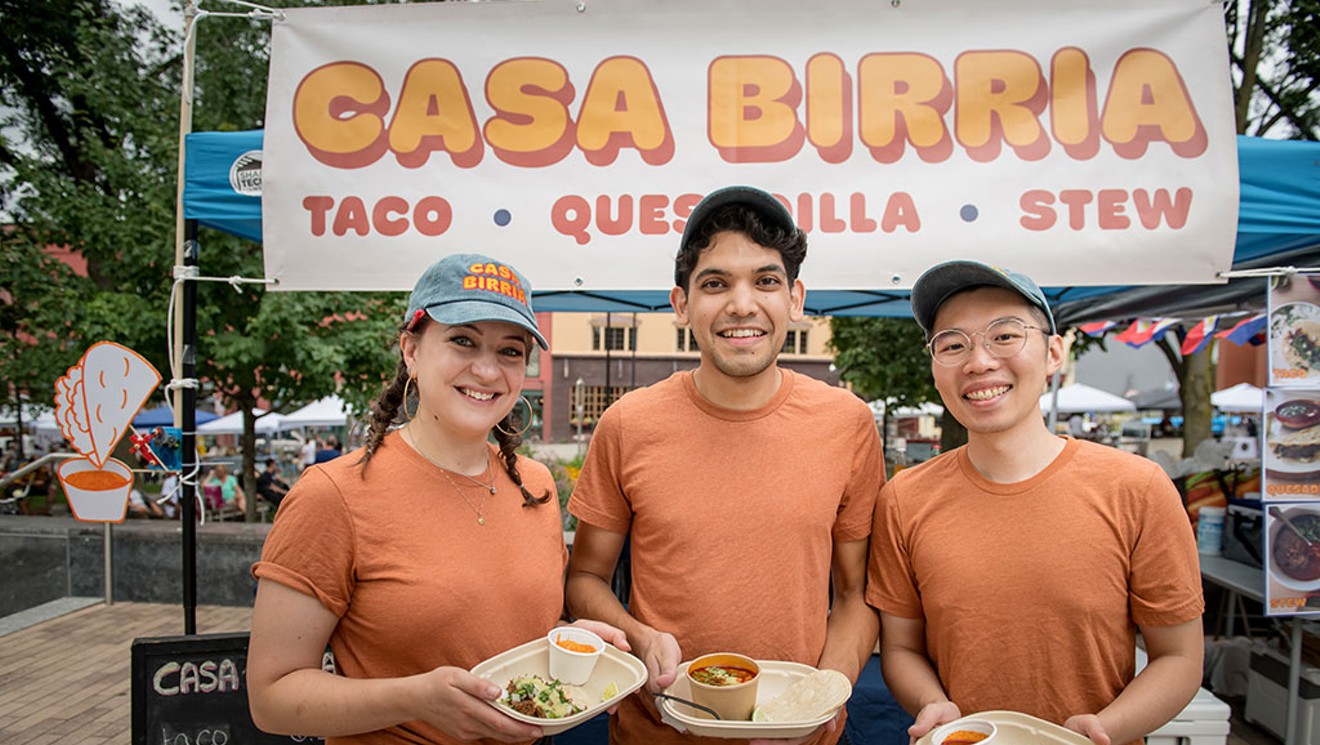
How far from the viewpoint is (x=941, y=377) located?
1934 millimetres

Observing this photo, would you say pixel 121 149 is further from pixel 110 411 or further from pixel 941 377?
pixel 941 377

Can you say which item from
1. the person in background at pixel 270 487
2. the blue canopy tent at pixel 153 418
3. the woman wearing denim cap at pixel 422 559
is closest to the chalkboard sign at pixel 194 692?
the woman wearing denim cap at pixel 422 559

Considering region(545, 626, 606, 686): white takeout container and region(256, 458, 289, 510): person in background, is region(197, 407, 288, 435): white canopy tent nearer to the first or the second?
region(256, 458, 289, 510): person in background

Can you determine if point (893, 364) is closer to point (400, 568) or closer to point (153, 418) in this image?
point (400, 568)

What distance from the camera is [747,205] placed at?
6.67 ft

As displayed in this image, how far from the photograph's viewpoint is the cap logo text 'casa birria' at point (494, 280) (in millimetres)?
1765

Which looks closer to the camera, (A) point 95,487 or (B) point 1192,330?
(A) point 95,487

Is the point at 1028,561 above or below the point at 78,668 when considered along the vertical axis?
above

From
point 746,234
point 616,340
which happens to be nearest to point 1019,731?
point 746,234

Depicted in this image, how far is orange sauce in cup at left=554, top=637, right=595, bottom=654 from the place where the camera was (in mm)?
1796

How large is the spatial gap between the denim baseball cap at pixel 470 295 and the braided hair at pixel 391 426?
0.08 metres

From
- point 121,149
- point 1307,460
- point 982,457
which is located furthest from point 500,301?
point 121,149

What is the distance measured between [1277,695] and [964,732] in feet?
14.6

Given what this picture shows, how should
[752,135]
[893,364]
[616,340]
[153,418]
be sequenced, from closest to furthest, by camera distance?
1. [752,135]
2. [893,364]
3. [153,418]
4. [616,340]
